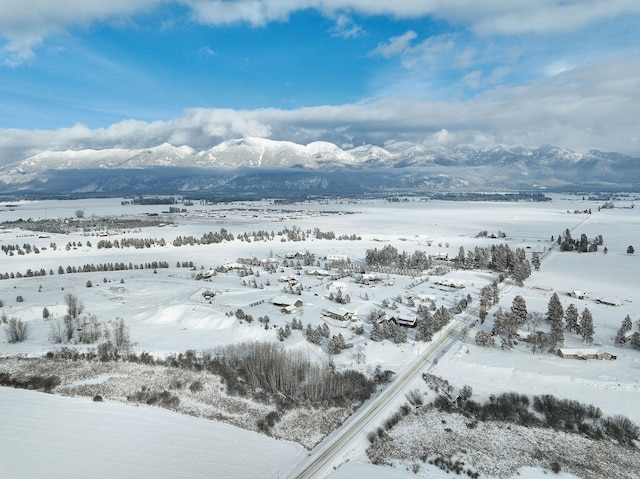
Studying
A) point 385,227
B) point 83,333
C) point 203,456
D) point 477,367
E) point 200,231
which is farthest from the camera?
point 385,227

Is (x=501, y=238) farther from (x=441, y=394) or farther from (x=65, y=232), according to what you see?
(x=65, y=232)

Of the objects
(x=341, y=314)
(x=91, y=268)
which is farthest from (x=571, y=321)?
(x=91, y=268)

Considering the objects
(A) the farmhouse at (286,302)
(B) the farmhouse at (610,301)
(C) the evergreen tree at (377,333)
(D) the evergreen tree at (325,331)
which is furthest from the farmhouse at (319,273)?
(B) the farmhouse at (610,301)

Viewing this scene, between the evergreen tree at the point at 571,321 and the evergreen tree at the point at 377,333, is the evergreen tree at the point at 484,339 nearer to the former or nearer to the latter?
the evergreen tree at the point at 377,333

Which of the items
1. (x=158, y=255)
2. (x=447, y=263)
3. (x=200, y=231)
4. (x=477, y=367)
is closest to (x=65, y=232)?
(x=200, y=231)

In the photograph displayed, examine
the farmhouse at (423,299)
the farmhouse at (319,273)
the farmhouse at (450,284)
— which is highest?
the farmhouse at (319,273)

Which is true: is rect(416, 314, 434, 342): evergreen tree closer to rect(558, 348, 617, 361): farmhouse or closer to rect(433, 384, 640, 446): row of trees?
rect(433, 384, 640, 446): row of trees

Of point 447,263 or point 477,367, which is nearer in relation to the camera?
point 477,367
